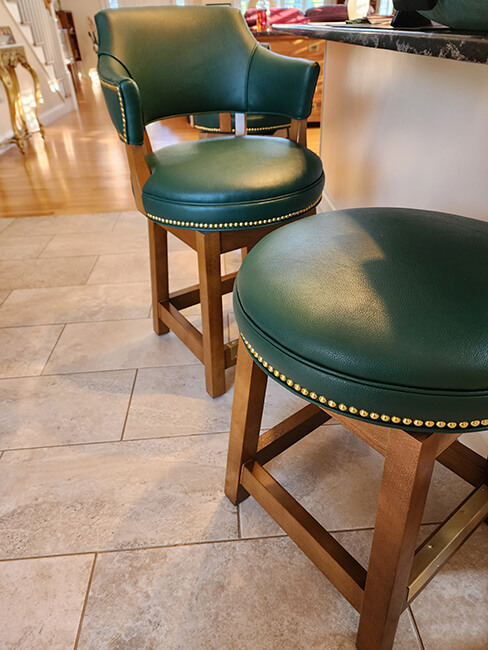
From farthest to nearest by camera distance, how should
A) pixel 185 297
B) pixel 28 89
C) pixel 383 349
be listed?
pixel 28 89
pixel 185 297
pixel 383 349

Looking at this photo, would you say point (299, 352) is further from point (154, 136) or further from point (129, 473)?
point (154, 136)

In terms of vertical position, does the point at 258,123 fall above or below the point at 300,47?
above

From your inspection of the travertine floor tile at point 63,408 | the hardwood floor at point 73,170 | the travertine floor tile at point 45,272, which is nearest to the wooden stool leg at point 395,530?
the travertine floor tile at point 63,408

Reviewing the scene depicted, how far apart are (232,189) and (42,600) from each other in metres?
0.83

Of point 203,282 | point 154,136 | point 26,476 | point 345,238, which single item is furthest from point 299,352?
point 154,136

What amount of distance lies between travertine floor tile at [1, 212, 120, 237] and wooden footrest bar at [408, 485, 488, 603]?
2.02 metres

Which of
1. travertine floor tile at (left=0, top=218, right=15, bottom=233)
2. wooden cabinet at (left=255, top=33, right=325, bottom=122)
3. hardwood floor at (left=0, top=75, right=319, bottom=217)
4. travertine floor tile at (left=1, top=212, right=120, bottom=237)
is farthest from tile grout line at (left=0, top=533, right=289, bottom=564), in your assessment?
wooden cabinet at (left=255, top=33, right=325, bottom=122)

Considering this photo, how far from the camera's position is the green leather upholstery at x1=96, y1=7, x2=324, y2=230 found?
0.94 metres

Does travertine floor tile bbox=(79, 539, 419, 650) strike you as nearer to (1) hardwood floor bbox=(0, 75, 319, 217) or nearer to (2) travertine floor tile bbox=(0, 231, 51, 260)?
(2) travertine floor tile bbox=(0, 231, 51, 260)

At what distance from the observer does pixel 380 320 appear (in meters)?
0.47

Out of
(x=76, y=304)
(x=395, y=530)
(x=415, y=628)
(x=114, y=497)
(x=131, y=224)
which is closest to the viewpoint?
(x=395, y=530)

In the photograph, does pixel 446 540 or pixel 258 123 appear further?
pixel 258 123

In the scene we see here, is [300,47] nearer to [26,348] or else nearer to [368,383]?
[26,348]

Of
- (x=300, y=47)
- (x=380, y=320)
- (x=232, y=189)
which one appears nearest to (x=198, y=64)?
(x=232, y=189)
